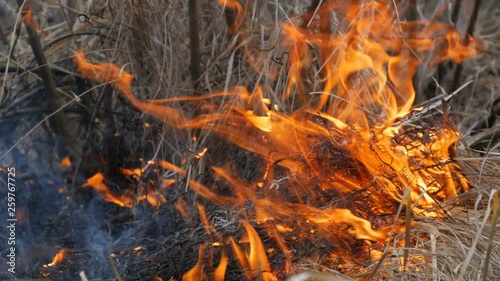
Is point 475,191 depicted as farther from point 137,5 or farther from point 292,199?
point 137,5

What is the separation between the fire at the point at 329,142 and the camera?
7.11 ft

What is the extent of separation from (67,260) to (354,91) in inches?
49.0

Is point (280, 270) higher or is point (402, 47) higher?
point (402, 47)

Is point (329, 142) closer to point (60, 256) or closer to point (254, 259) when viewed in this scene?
point (254, 259)

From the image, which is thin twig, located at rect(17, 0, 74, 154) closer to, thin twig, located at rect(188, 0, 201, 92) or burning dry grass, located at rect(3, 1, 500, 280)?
burning dry grass, located at rect(3, 1, 500, 280)

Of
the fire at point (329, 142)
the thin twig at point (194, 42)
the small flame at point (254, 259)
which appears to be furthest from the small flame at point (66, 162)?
the small flame at point (254, 259)

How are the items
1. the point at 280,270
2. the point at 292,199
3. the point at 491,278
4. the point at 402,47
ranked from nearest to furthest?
1. the point at 491,278
2. the point at 280,270
3. the point at 292,199
4. the point at 402,47

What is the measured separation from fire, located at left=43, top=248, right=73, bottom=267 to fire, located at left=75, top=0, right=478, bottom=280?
0.40 m

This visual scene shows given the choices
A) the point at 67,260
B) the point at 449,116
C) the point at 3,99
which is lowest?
the point at 67,260

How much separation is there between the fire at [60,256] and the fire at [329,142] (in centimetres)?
40

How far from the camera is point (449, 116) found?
2381mm

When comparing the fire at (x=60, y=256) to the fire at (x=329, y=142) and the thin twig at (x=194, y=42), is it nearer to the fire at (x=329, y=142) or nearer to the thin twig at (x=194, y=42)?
the fire at (x=329, y=142)

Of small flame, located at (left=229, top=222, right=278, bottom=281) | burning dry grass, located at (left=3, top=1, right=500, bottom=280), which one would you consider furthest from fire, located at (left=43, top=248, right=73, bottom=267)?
small flame, located at (left=229, top=222, right=278, bottom=281)

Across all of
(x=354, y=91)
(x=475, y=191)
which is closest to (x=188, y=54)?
(x=354, y=91)
